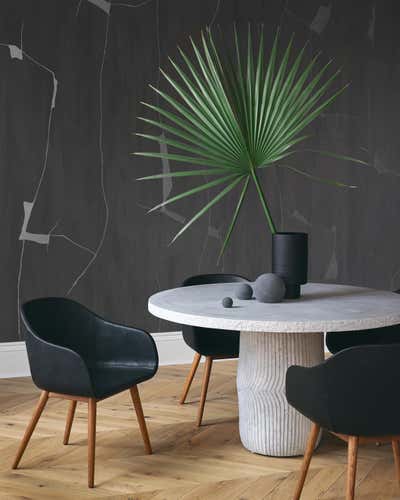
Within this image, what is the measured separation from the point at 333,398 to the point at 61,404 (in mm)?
1958

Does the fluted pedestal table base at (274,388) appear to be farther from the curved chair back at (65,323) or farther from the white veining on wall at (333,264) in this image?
the white veining on wall at (333,264)

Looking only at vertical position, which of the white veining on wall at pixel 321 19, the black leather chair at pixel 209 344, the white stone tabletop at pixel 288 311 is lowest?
the black leather chair at pixel 209 344

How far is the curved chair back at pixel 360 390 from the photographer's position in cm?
220

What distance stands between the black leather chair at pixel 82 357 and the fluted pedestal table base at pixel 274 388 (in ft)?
1.35

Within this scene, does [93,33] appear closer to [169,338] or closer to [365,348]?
[169,338]

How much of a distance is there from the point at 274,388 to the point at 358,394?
835mm

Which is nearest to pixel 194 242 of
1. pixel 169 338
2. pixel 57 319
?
pixel 169 338

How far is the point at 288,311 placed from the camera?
9.18 ft

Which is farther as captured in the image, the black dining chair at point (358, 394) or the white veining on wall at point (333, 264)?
the white veining on wall at point (333, 264)

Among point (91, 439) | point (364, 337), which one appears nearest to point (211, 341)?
point (364, 337)

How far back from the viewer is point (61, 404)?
3836 mm

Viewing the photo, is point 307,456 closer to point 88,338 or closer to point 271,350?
point 271,350

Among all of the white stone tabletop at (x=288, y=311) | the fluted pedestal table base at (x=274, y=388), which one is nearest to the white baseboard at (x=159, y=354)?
the white stone tabletop at (x=288, y=311)

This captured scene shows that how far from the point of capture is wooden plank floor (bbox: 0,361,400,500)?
2754mm
